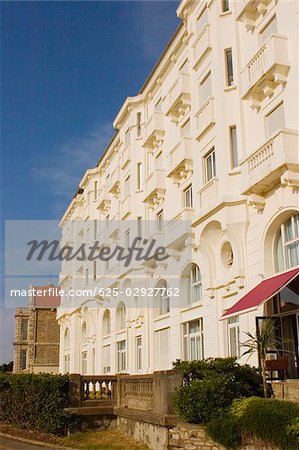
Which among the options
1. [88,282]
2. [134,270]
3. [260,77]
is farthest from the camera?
[88,282]

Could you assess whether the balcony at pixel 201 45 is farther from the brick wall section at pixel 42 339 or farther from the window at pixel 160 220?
the brick wall section at pixel 42 339

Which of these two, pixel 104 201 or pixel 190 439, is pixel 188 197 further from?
pixel 104 201

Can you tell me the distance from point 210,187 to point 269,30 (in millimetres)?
5685

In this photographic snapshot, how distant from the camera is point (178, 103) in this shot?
2461 centimetres

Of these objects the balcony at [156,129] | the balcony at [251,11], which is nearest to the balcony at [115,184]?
the balcony at [156,129]

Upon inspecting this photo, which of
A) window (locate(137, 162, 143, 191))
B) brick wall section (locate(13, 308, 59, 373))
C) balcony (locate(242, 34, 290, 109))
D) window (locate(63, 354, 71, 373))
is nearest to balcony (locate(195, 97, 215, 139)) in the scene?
balcony (locate(242, 34, 290, 109))

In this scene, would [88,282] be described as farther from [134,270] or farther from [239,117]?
[239,117]

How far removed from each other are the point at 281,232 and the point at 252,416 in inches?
263

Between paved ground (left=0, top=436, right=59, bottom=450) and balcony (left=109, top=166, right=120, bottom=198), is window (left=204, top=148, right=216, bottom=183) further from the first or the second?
balcony (left=109, top=166, right=120, bottom=198)

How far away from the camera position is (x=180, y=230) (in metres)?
22.6

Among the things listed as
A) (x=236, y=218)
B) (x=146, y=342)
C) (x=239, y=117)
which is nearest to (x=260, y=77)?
(x=239, y=117)

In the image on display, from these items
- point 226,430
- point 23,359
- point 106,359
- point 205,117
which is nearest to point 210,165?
point 205,117

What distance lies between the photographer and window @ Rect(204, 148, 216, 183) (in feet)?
69.8

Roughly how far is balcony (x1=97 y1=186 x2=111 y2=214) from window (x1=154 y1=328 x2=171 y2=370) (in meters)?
13.6
